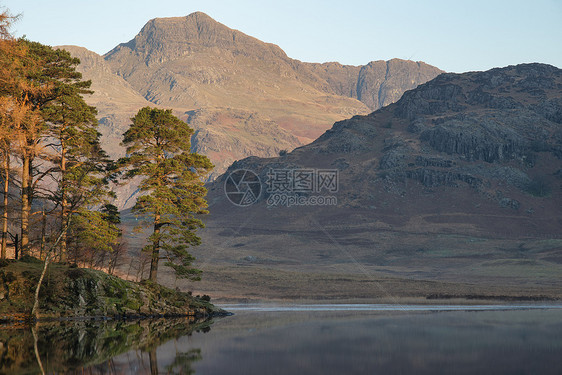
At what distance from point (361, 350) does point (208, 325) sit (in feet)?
51.7

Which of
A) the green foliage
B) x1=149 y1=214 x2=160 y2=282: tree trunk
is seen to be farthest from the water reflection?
x1=149 y1=214 x2=160 y2=282: tree trunk

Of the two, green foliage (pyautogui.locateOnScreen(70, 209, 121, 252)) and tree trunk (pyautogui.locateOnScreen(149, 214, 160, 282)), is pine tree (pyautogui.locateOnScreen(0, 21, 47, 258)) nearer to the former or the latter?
green foliage (pyautogui.locateOnScreen(70, 209, 121, 252))

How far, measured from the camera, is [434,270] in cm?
13738

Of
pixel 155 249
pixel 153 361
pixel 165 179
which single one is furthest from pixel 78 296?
pixel 153 361

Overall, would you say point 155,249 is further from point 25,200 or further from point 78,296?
point 25,200

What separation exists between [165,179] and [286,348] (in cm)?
2756

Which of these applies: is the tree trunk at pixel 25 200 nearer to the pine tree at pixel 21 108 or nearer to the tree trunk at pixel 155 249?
the pine tree at pixel 21 108

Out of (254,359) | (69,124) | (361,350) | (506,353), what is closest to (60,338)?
(254,359)

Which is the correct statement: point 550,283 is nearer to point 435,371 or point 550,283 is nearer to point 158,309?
point 158,309

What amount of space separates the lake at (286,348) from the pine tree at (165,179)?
10.9 m

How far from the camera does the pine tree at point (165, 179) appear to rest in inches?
1975

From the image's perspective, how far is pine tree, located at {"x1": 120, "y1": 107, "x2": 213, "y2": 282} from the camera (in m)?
50.2

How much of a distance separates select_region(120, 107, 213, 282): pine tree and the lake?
10917mm

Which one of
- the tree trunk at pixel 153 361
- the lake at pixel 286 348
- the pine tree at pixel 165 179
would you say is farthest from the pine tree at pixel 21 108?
the tree trunk at pixel 153 361
